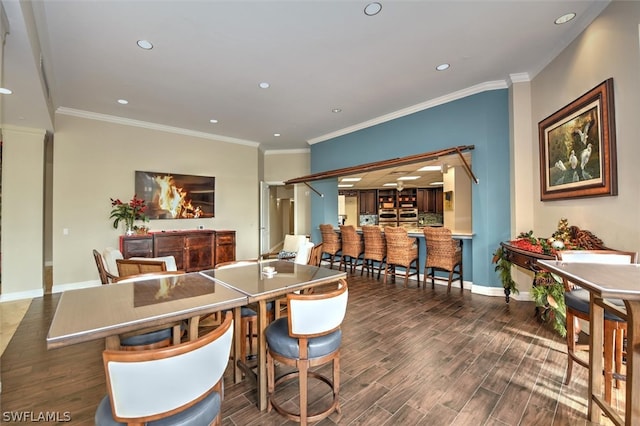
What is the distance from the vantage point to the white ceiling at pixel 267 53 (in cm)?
261

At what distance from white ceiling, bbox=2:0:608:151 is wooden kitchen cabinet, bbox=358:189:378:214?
20.6ft

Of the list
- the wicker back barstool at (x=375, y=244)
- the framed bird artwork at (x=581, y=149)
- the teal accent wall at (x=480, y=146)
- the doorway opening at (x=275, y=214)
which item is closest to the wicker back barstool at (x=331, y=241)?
the wicker back barstool at (x=375, y=244)

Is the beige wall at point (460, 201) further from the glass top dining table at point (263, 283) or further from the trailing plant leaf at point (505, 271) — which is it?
the glass top dining table at point (263, 283)

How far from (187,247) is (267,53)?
160 inches

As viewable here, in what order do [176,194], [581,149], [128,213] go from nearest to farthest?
[581,149], [128,213], [176,194]

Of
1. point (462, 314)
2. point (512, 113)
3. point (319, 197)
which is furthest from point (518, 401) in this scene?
point (319, 197)

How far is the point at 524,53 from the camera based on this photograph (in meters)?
3.46

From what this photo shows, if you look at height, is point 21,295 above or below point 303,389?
below

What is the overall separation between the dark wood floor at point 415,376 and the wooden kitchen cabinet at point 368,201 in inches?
310

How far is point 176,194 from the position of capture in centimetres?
600

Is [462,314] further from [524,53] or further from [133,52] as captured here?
[133,52]

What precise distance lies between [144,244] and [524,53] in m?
6.63

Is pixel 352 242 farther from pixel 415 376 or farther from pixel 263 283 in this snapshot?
pixel 263 283

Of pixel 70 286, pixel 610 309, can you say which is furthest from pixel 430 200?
pixel 70 286
